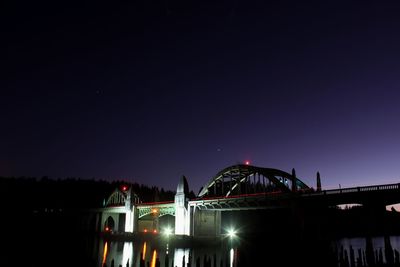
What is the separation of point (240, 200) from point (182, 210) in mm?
16458

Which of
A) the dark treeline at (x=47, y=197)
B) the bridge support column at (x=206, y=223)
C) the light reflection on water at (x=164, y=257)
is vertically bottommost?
the light reflection on water at (x=164, y=257)

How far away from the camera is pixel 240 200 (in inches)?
2586

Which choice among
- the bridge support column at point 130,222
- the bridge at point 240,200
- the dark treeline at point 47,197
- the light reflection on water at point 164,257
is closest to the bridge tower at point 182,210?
the bridge at point 240,200

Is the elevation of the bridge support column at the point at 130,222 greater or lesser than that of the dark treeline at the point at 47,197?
lesser

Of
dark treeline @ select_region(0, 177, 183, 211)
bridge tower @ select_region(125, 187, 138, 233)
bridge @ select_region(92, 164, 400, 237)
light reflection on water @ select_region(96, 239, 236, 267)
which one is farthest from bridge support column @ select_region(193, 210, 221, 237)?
dark treeline @ select_region(0, 177, 183, 211)

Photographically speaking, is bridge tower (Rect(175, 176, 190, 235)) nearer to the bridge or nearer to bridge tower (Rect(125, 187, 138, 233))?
the bridge

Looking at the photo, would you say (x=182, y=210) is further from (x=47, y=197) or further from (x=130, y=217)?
(x=47, y=197)

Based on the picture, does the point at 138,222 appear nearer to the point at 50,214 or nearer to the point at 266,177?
the point at 266,177

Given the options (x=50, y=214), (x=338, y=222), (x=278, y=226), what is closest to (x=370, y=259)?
(x=278, y=226)

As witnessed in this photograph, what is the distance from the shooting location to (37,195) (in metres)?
188

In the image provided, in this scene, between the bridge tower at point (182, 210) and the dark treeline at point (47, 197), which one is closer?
the bridge tower at point (182, 210)

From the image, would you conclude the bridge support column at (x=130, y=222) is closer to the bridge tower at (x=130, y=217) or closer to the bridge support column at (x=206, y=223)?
the bridge tower at (x=130, y=217)

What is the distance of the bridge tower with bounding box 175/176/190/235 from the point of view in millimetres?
75062

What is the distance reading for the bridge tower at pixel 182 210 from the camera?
2955 inches
